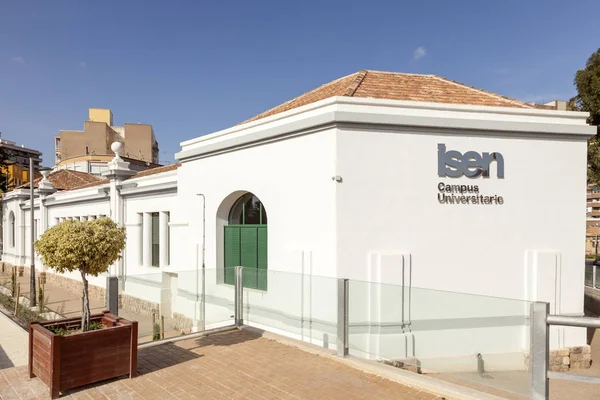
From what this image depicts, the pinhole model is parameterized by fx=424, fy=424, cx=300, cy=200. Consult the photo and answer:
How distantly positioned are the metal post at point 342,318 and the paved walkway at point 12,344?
6140 millimetres

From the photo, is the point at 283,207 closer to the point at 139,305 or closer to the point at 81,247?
the point at 81,247

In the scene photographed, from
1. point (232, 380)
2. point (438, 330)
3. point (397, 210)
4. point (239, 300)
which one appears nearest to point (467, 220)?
point (397, 210)

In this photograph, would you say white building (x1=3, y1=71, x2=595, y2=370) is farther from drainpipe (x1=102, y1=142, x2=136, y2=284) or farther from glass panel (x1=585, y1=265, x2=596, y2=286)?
drainpipe (x1=102, y1=142, x2=136, y2=284)

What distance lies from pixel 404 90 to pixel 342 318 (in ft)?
23.2

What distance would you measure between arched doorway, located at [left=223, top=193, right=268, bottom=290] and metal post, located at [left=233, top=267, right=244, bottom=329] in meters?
1.70

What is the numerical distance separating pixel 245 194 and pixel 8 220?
94.3 ft

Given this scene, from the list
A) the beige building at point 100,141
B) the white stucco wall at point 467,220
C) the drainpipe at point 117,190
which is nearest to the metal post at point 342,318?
the white stucco wall at point 467,220

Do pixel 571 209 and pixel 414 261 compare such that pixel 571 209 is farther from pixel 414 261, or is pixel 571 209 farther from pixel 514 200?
pixel 414 261

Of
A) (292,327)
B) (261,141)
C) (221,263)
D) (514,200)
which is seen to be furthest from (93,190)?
(514,200)

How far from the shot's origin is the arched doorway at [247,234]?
1184 centimetres

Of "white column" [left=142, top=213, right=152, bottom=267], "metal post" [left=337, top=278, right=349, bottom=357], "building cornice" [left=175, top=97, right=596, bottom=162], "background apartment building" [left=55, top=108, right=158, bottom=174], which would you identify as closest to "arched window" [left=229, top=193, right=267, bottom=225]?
"building cornice" [left=175, top=97, right=596, bottom=162]

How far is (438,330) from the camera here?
304 inches

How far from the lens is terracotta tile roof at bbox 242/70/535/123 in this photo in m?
→ 11.3

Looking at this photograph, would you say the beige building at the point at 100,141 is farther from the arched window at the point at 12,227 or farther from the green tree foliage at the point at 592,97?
the green tree foliage at the point at 592,97
